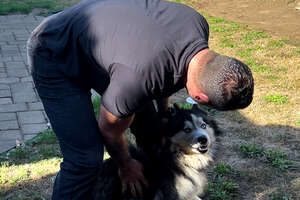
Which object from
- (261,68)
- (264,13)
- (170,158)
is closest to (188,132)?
(170,158)

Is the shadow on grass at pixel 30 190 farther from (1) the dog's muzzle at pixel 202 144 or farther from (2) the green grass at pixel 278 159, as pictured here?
(2) the green grass at pixel 278 159

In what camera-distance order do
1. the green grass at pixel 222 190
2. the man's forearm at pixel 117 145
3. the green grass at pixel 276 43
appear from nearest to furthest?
the man's forearm at pixel 117 145 → the green grass at pixel 222 190 → the green grass at pixel 276 43

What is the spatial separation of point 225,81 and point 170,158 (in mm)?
1108

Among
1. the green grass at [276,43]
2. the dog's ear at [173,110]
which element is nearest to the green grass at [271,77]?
the green grass at [276,43]

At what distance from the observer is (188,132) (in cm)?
314

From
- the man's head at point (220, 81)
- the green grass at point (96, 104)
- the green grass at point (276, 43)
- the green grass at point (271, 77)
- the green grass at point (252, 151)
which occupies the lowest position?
the green grass at point (276, 43)

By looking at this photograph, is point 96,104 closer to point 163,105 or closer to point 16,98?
point 16,98

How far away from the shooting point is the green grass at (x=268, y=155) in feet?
13.4

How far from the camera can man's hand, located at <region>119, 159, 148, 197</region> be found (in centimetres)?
281

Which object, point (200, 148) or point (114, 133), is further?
point (200, 148)

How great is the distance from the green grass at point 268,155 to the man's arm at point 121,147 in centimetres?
170

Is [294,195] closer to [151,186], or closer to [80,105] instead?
[151,186]

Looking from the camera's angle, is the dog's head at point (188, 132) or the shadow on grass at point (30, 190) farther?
the shadow on grass at point (30, 190)

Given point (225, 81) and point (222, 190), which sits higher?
point (225, 81)
